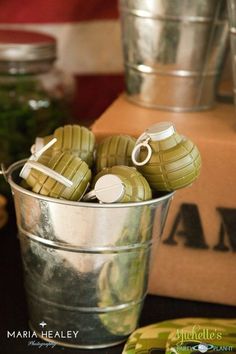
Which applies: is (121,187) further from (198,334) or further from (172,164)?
(198,334)

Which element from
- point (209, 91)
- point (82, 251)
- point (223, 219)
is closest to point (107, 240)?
point (82, 251)

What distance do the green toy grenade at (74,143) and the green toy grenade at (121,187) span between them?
5cm

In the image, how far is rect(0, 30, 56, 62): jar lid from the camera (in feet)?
2.97

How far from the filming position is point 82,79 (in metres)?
1.06

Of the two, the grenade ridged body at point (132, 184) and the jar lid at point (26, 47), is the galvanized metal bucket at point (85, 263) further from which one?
the jar lid at point (26, 47)

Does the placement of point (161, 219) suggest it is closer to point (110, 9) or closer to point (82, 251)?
point (82, 251)

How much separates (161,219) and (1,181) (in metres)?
0.36

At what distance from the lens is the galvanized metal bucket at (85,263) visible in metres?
0.58

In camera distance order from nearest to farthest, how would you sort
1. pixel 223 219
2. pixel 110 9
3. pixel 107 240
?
pixel 107 240 → pixel 223 219 → pixel 110 9

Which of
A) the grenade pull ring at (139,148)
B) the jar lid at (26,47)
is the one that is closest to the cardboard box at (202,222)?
the grenade pull ring at (139,148)

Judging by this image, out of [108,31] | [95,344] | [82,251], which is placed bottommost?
[95,344]

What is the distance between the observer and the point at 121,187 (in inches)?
22.1

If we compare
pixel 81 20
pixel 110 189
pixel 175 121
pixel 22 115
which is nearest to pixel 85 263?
pixel 110 189

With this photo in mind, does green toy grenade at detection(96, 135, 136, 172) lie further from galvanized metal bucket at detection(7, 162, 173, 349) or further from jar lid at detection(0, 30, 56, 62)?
jar lid at detection(0, 30, 56, 62)
